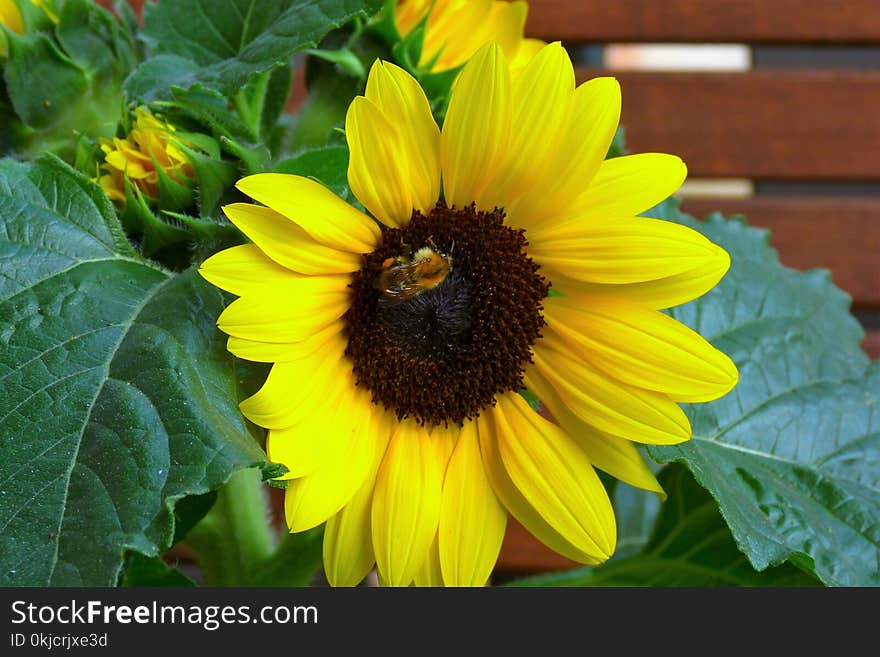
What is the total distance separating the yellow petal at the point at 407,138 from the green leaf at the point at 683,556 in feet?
0.75

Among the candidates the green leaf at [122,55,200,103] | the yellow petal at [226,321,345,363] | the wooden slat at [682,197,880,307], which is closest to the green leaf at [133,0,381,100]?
the green leaf at [122,55,200,103]

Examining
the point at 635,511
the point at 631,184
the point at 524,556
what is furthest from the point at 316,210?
the point at 524,556

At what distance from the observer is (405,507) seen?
Result: 36 cm

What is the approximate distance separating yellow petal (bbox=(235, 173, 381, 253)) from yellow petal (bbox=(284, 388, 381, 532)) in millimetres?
62

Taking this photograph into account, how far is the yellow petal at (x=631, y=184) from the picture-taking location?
342mm

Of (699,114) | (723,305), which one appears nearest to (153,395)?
(723,305)

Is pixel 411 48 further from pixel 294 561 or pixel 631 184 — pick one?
pixel 294 561

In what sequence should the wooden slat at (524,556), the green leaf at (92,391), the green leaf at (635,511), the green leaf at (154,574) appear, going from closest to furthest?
the green leaf at (92,391) < the green leaf at (154,574) < the green leaf at (635,511) < the wooden slat at (524,556)

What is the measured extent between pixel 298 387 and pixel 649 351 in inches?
5.2

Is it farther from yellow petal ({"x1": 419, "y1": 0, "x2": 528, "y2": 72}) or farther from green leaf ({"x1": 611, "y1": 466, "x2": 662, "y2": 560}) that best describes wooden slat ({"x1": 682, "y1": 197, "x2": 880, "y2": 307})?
yellow petal ({"x1": 419, "y1": 0, "x2": 528, "y2": 72})

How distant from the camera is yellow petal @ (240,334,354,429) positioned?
329 mm

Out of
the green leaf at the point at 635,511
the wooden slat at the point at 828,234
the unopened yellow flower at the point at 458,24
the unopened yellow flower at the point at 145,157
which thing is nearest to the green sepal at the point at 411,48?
the unopened yellow flower at the point at 458,24

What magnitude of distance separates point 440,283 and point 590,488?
10cm

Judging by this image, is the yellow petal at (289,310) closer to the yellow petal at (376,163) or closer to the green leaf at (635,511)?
the yellow petal at (376,163)
